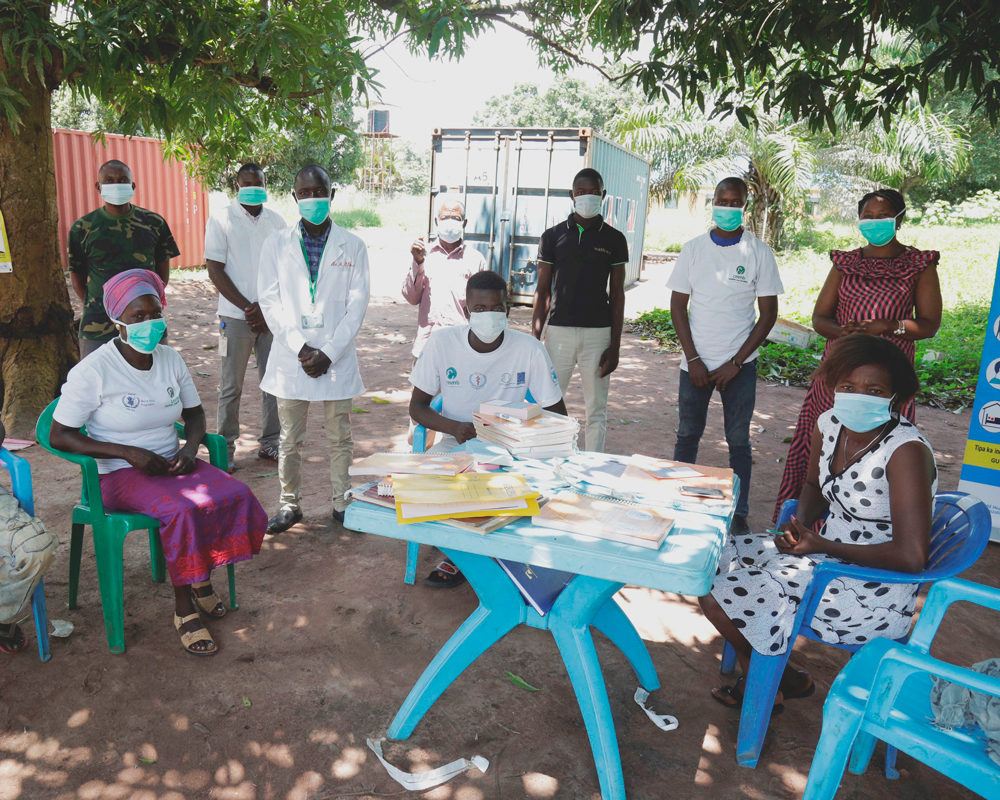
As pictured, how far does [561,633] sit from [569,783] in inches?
20.1

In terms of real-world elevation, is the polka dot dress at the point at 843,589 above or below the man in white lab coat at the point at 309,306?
below

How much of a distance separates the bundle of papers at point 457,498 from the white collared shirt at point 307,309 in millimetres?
1943

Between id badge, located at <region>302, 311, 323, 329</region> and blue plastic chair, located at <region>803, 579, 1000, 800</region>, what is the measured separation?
10.1ft

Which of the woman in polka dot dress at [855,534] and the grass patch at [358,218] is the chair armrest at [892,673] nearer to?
the woman in polka dot dress at [855,534]

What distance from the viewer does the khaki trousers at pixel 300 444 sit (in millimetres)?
4414

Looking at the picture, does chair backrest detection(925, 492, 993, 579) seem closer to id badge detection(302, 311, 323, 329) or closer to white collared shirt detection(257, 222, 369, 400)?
white collared shirt detection(257, 222, 369, 400)

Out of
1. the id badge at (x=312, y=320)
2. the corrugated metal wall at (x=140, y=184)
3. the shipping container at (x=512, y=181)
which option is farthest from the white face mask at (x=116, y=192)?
the corrugated metal wall at (x=140, y=184)

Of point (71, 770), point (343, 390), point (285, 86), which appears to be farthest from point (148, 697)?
point (285, 86)

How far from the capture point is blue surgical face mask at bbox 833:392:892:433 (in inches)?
108

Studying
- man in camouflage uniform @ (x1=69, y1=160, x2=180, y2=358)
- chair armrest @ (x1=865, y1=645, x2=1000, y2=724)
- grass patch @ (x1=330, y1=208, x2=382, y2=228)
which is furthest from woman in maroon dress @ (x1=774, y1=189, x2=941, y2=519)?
grass patch @ (x1=330, y1=208, x2=382, y2=228)

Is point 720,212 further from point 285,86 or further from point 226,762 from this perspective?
point 226,762

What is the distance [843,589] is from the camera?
8.77 feet

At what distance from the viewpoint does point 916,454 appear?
2631mm

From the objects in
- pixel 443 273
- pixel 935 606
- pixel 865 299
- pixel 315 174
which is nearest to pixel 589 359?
pixel 443 273
